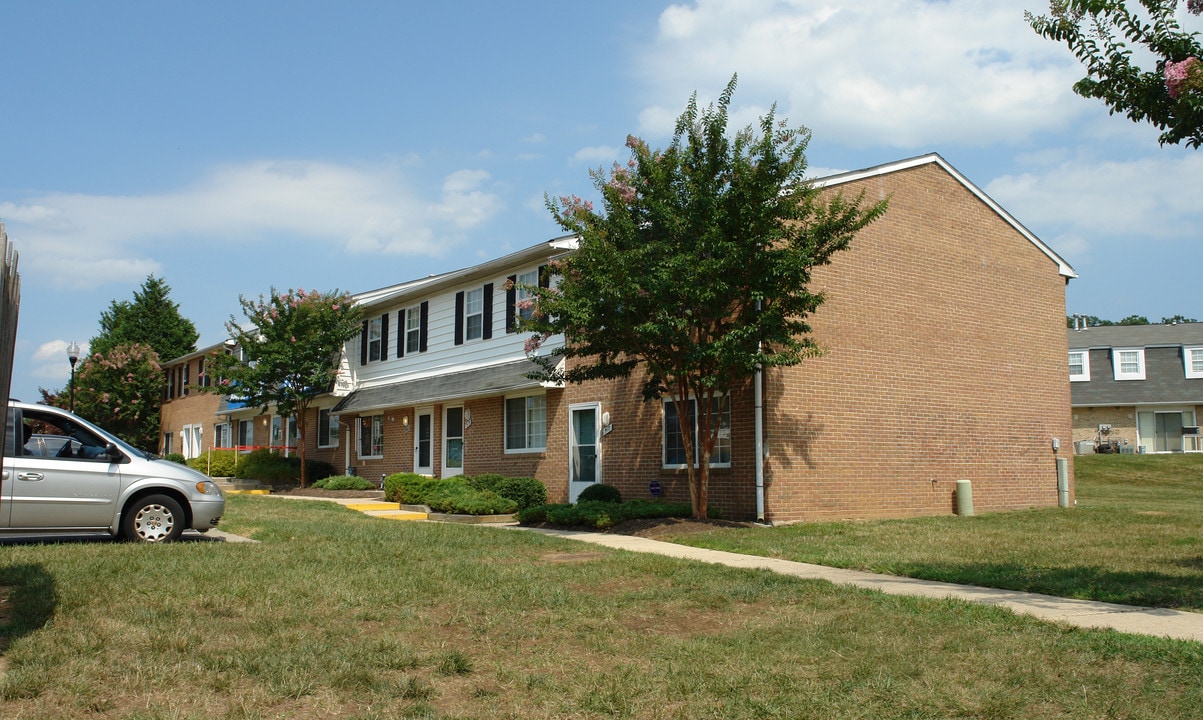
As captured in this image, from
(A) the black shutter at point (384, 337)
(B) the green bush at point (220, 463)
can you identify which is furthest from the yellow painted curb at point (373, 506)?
(B) the green bush at point (220, 463)

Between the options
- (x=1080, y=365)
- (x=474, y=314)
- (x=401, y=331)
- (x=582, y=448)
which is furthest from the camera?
(x=1080, y=365)

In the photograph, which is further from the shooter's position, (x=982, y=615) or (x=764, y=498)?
(x=764, y=498)

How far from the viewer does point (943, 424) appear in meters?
19.3

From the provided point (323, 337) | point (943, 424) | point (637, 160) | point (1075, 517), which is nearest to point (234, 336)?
point (323, 337)

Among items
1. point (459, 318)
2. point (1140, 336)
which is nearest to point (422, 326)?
point (459, 318)

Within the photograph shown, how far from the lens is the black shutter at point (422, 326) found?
84.7 feet

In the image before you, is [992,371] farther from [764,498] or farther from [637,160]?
[637,160]

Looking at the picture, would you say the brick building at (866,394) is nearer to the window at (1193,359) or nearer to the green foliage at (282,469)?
the green foliage at (282,469)

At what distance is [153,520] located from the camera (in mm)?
11617

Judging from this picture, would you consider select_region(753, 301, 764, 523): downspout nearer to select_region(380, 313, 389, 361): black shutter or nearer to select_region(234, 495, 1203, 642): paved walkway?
select_region(234, 495, 1203, 642): paved walkway

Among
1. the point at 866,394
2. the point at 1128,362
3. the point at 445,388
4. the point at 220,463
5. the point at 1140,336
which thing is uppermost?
the point at 1140,336

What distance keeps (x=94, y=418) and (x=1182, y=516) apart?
46.2 metres

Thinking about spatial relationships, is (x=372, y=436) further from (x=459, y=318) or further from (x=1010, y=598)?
(x=1010, y=598)

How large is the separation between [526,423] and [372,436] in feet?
25.7
